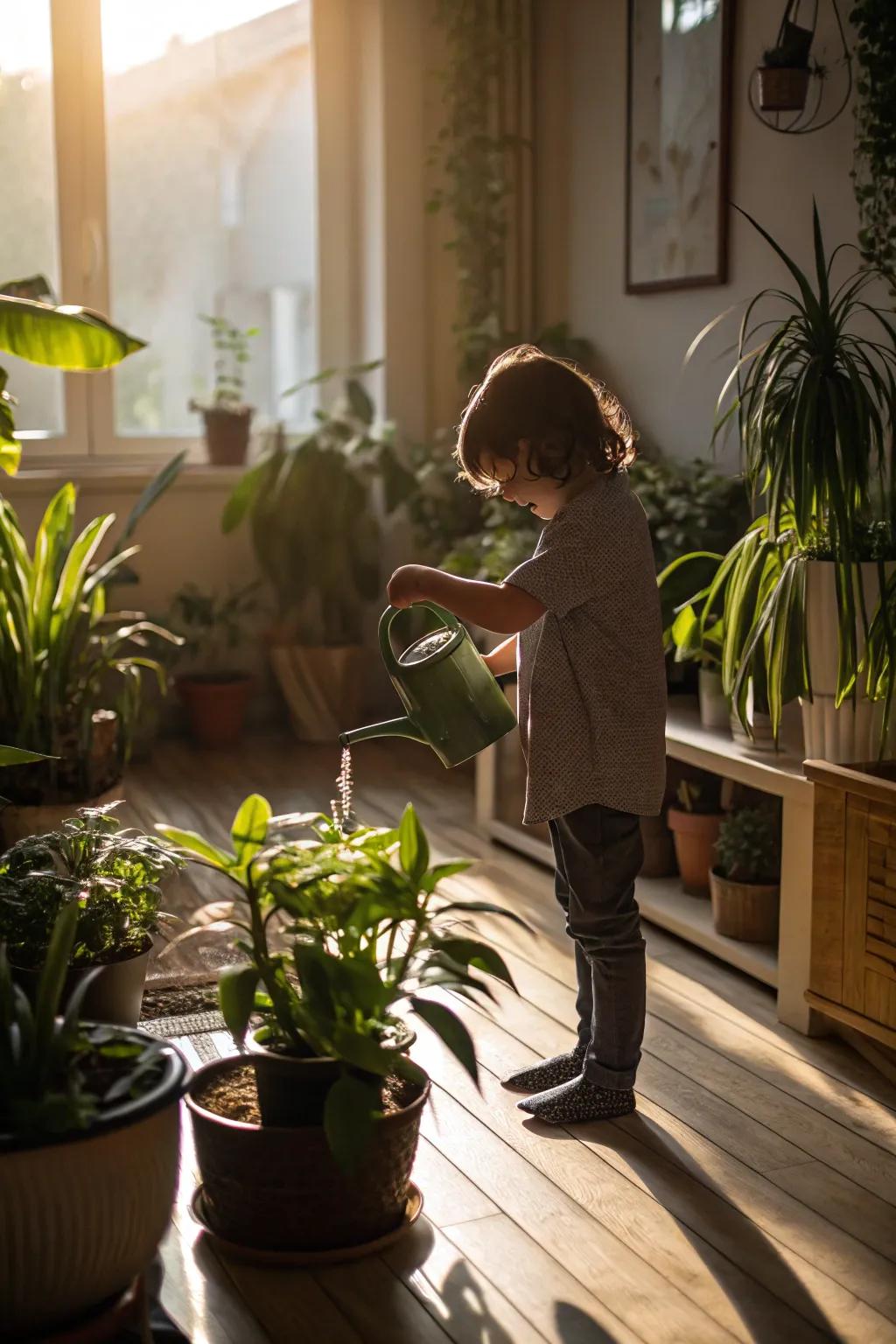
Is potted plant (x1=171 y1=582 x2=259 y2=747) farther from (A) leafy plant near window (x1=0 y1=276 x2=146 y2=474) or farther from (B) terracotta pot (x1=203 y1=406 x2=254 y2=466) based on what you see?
(A) leafy plant near window (x1=0 y1=276 x2=146 y2=474)

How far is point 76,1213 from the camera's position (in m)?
1.52

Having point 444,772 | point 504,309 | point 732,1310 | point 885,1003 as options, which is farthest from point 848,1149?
point 504,309

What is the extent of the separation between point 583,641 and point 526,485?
0.24 meters

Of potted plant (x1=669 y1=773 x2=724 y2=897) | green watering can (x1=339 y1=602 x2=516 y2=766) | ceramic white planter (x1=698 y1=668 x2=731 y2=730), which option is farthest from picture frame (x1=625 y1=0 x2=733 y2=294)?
green watering can (x1=339 y1=602 x2=516 y2=766)

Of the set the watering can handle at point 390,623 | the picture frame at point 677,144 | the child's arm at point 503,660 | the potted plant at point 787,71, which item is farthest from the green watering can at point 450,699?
the picture frame at point 677,144

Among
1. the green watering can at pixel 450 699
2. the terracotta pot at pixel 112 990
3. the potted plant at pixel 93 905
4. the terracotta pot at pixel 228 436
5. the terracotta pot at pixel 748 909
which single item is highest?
the terracotta pot at pixel 228 436

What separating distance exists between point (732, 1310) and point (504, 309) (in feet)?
11.7

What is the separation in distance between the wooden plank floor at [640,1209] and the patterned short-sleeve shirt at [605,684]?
0.51 metres

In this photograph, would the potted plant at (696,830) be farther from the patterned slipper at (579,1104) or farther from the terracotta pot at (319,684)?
the terracotta pot at (319,684)

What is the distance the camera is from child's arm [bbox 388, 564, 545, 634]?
2035 millimetres

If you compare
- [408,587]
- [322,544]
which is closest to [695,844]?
[408,587]

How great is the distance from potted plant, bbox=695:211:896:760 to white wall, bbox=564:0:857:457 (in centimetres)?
88

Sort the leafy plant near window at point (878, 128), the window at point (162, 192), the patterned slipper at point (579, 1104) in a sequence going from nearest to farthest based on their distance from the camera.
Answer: the patterned slipper at point (579, 1104) < the leafy plant near window at point (878, 128) < the window at point (162, 192)

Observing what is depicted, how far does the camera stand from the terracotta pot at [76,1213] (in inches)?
59.1
